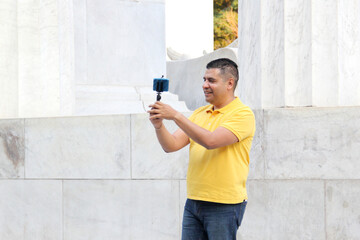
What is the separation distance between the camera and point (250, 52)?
803 cm

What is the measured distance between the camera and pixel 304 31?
291 inches

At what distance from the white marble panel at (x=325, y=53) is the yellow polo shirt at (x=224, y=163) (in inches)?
108

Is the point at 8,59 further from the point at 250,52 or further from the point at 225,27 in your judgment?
the point at 225,27

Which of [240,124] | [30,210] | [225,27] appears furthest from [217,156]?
[225,27]

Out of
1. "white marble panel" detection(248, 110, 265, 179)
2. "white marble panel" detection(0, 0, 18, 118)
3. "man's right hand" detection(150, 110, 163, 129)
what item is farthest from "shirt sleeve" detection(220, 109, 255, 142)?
"white marble panel" detection(0, 0, 18, 118)

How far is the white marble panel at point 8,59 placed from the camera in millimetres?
9039

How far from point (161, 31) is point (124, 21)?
0.72 metres

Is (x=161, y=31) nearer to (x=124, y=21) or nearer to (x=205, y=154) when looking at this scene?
(x=124, y=21)

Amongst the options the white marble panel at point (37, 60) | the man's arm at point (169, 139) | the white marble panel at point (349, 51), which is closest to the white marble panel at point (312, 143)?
the white marble panel at point (349, 51)

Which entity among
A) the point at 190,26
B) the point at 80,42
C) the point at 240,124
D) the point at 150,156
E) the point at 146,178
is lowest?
the point at 146,178

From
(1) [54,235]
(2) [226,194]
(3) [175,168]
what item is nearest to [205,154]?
(2) [226,194]

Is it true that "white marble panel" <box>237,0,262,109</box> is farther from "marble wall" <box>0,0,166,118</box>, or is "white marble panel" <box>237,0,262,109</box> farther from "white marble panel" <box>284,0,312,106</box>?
"marble wall" <box>0,0,166,118</box>

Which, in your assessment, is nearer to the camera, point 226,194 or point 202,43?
point 226,194

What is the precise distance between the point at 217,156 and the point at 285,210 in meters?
2.54
